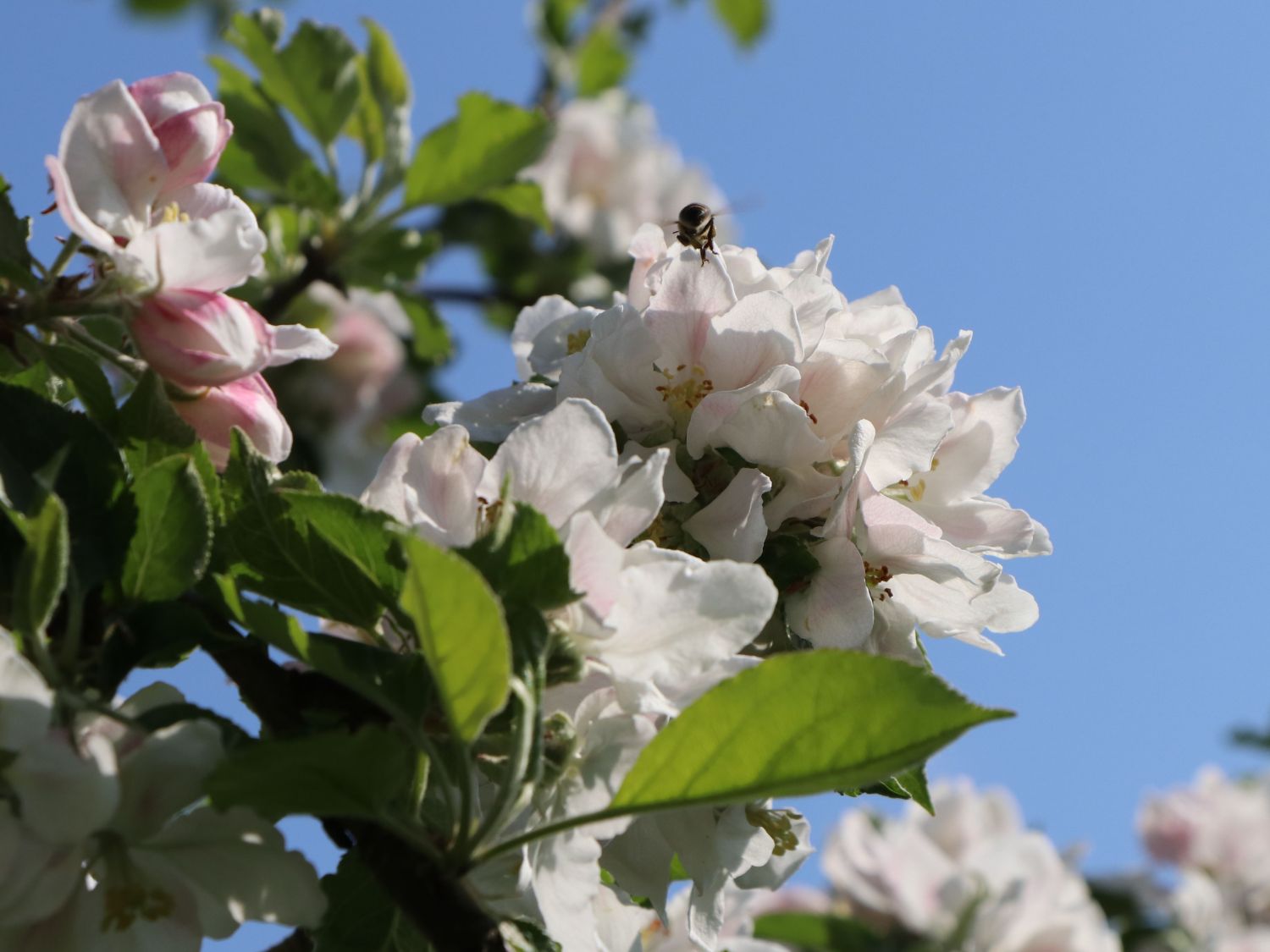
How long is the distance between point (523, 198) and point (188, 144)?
1.63 meters

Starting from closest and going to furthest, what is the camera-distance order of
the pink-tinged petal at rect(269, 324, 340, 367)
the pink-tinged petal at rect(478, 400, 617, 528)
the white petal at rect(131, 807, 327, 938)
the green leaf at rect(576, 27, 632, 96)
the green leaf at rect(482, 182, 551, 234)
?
the white petal at rect(131, 807, 327, 938), the pink-tinged petal at rect(478, 400, 617, 528), the pink-tinged petal at rect(269, 324, 340, 367), the green leaf at rect(482, 182, 551, 234), the green leaf at rect(576, 27, 632, 96)

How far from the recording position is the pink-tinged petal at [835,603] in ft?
3.69

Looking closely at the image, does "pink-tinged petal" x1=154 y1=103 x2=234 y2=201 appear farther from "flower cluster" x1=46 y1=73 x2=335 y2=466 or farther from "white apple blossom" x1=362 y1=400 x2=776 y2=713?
"white apple blossom" x1=362 y1=400 x2=776 y2=713

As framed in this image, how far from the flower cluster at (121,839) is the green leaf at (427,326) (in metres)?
2.02

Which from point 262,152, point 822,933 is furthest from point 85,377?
point 822,933

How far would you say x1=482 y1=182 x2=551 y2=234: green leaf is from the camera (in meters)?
2.75

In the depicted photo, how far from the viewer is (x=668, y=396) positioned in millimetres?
1222

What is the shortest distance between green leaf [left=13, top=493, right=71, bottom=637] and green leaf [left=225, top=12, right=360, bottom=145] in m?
1.88

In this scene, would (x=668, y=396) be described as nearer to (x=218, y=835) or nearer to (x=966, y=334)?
(x=966, y=334)

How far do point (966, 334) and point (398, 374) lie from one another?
10.8 ft

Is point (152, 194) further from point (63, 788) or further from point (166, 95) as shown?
point (63, 788)

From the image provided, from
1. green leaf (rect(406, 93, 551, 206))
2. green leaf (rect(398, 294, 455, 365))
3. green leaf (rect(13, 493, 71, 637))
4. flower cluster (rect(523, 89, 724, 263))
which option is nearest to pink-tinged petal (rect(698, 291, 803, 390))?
green leaf (rect(13, 493, 71, 637))

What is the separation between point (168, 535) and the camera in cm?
92

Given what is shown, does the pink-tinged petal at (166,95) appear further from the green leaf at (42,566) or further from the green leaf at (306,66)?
the green leaf at (306,66)
